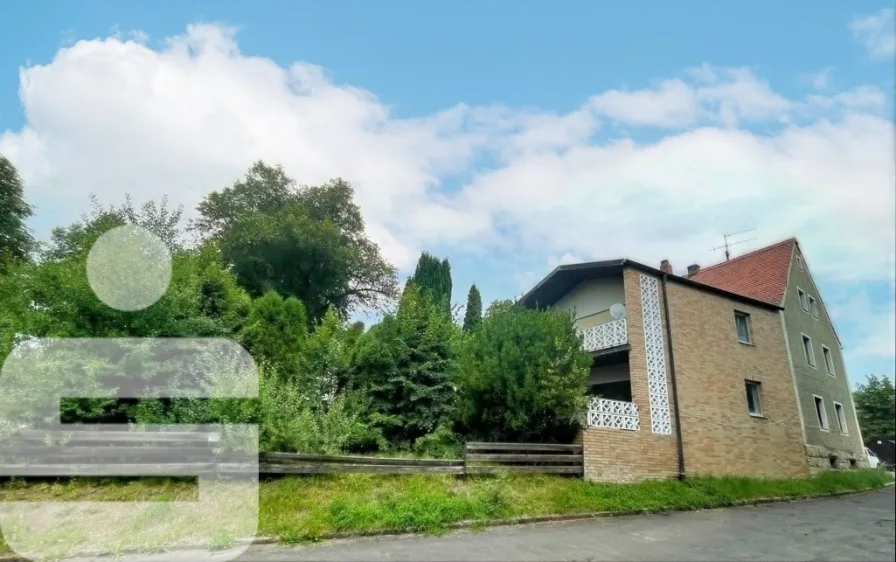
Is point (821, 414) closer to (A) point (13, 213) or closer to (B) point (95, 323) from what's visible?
(B) point (95, 323)

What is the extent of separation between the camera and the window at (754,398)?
1553 centimetres

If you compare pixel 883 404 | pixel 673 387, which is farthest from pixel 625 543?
pixel 673 387

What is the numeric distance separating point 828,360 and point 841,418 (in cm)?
233

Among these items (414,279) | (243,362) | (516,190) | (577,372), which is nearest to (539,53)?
(516,190)

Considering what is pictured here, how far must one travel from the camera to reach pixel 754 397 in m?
15.7

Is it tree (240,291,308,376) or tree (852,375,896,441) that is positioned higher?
tree (240,291,308,376)

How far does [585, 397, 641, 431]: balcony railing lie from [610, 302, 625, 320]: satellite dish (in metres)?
3.67

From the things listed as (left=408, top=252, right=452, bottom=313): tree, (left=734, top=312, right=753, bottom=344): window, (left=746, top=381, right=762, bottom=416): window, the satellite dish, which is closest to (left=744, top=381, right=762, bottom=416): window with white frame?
(left=746, top=381, right=762, bottom=416): window

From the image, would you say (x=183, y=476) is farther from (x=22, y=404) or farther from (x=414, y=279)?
(x=414, y=279)

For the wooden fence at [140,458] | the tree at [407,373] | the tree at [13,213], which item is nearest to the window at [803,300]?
the tree at [407,373]

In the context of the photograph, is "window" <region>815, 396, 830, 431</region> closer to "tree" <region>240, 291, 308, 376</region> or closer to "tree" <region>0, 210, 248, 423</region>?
"tree" <region>240, 291, 308, 376</region>

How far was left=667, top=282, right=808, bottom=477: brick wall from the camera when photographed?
13.6 meters

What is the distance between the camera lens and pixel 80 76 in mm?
10219

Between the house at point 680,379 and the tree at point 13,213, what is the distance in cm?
1931
